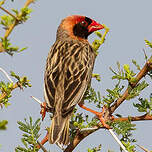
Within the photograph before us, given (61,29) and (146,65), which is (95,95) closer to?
(146,65)

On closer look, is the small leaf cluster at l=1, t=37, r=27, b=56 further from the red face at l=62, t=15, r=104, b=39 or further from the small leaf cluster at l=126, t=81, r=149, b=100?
the red face at l=62, t=15, r=104, b=39

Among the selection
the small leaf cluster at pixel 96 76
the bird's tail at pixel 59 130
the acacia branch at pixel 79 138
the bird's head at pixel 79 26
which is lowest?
the bird's tail at pixel 59 130

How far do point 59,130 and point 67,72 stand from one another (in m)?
1.15

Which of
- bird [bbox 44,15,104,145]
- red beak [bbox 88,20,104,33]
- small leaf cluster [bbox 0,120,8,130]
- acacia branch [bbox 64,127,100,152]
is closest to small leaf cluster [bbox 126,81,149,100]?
acacia branch [bbox 64,127,100,152]

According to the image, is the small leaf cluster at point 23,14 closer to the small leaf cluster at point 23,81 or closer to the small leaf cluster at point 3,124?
the small leaf cluster at point 23,81

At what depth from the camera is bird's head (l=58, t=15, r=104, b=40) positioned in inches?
253

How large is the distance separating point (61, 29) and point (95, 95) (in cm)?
351

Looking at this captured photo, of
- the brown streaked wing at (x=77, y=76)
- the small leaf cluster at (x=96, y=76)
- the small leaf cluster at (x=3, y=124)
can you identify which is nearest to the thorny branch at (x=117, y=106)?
the brown streaked wing at (x=77, y=76)

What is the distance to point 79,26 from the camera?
6512 millimetres

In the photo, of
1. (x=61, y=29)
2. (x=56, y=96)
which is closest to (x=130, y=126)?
(x=56, y=96)

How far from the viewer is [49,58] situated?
17.7 feet

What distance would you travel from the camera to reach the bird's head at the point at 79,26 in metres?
6.43

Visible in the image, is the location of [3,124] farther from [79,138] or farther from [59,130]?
[59,130]

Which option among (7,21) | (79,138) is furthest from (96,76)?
(7,21)
